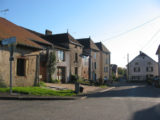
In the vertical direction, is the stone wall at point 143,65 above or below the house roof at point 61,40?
below

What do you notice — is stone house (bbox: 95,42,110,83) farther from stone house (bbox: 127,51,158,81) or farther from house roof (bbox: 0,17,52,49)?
house roof (bbox: 0,17,52,49)

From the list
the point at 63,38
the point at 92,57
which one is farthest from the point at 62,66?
the point at 92,57

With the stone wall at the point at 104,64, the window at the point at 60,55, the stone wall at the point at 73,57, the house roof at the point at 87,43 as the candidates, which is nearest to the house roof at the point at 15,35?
the window at the point at 60,55

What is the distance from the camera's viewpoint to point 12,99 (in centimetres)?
1041

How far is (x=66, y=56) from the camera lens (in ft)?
91.1

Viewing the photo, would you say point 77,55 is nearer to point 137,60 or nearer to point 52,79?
point 52,79

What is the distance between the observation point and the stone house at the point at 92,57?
38041 millimetres

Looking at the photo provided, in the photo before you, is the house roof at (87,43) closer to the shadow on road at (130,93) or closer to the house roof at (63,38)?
the house roof at (63,38)

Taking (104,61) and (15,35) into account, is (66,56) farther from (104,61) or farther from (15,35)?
(104,61)

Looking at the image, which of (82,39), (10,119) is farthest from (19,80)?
(82,39)

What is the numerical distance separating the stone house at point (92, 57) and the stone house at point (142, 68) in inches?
991

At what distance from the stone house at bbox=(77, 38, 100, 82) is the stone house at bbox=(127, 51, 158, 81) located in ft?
82.6

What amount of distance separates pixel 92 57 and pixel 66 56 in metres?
12.1

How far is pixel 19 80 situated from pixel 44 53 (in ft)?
26.4
